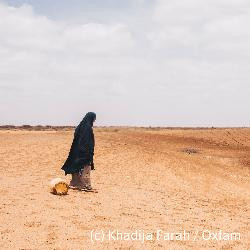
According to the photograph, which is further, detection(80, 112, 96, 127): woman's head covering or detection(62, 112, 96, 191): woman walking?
detection(80, 112, 96, 127): woman's head covering

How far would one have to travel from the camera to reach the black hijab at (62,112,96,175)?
471 inches

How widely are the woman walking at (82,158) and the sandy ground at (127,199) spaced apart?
0.50 m

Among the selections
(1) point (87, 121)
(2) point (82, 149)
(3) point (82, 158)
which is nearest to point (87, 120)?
(1) point (87, 121)

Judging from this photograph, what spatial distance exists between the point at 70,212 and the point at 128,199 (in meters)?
2.67

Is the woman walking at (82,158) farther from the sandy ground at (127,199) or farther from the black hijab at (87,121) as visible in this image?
the sandy ground at (127,199)

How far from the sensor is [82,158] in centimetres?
1197

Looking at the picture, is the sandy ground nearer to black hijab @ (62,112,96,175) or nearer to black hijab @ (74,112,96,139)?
black hijab @ (62,112,96,175)

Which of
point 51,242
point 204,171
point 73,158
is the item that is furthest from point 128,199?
point 204,171

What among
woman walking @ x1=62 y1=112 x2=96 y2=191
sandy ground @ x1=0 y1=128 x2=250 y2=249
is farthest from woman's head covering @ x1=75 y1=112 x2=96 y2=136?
sandy ground @ x1=0 y1=128 x2=250 y2=249

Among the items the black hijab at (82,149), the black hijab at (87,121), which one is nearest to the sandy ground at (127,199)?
the black hijab at (82,149)

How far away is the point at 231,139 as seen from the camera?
107 feet

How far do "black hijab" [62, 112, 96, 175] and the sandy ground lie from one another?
0.76 meters

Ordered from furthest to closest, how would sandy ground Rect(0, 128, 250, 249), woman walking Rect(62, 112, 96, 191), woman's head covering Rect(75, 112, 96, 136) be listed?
woman's head covering Rect(75, 112, 96, 136) < woman walking Rect(62, 112, 96, 191) < sandy ground Rect(0, 128, 250, 249)

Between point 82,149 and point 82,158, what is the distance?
240mm
